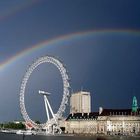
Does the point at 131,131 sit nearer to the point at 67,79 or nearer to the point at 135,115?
the point at 135,115

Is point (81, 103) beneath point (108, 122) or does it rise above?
above

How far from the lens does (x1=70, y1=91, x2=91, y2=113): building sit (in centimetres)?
14762

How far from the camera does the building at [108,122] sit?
356 feet

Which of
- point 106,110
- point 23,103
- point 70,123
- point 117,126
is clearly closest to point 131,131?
point 117,126

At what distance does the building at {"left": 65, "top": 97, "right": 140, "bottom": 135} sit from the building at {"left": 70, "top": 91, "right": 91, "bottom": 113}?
19.7m

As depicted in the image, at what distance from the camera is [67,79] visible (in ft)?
255

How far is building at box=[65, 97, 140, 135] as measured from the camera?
108 m

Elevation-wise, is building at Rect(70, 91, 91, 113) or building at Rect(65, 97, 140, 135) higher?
building at Rect(70, 91, 91, 113)

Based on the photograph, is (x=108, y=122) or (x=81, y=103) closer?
(x=108, y=122)

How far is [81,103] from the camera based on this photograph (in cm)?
14700

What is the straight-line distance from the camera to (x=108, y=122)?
112750 millimetres

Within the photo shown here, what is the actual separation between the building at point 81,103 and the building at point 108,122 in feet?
64.7

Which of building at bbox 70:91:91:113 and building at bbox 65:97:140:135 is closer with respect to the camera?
building at bbox 65:97:140:135

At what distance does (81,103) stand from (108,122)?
35017mm
